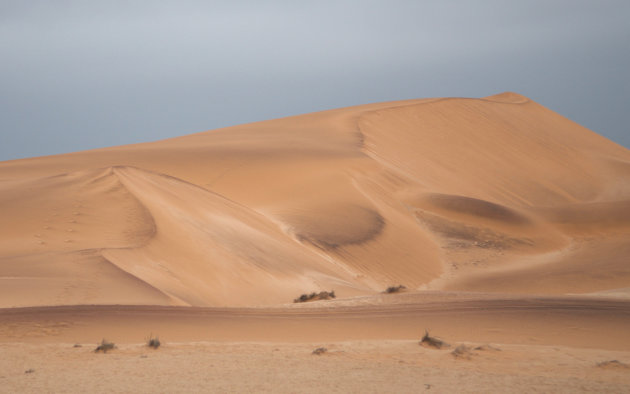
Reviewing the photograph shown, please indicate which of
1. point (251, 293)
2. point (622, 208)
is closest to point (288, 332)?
point (251, 293)

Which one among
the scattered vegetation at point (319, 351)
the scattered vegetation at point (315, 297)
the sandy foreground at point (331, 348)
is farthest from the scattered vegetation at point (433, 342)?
the scattered vegetation at point (315, 297)

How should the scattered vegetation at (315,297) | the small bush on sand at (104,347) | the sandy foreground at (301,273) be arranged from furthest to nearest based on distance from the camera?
the scattered vegetation at (315,297), the small bush on sand at (104,347), the sandy foreground at (301,273)

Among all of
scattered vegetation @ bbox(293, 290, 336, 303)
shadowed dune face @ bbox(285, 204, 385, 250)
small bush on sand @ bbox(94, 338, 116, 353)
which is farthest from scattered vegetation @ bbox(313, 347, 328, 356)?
shadowed dune face @ bbox(285, 204, 385, 250)

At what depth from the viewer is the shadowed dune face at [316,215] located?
514 inches

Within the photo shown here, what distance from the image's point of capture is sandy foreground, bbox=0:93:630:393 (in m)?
7.69

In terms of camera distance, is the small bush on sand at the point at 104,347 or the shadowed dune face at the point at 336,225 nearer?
the small bush on sand at the point at 104,347

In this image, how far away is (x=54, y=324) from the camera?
8.94 meters

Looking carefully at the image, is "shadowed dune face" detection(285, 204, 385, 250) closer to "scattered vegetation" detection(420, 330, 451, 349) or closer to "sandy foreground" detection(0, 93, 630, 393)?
"sandy foreground" detection(0, 93, 630, 393)

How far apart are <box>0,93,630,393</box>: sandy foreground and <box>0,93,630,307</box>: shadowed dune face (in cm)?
9

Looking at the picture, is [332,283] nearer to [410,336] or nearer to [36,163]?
[410,336]

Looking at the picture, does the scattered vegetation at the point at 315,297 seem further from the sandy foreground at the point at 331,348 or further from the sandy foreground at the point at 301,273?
the sandy foreground at the point at 331,348

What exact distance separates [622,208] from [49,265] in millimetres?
22848

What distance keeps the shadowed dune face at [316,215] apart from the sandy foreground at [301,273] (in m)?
0.09

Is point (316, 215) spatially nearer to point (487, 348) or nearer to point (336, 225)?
point (336, 225)
